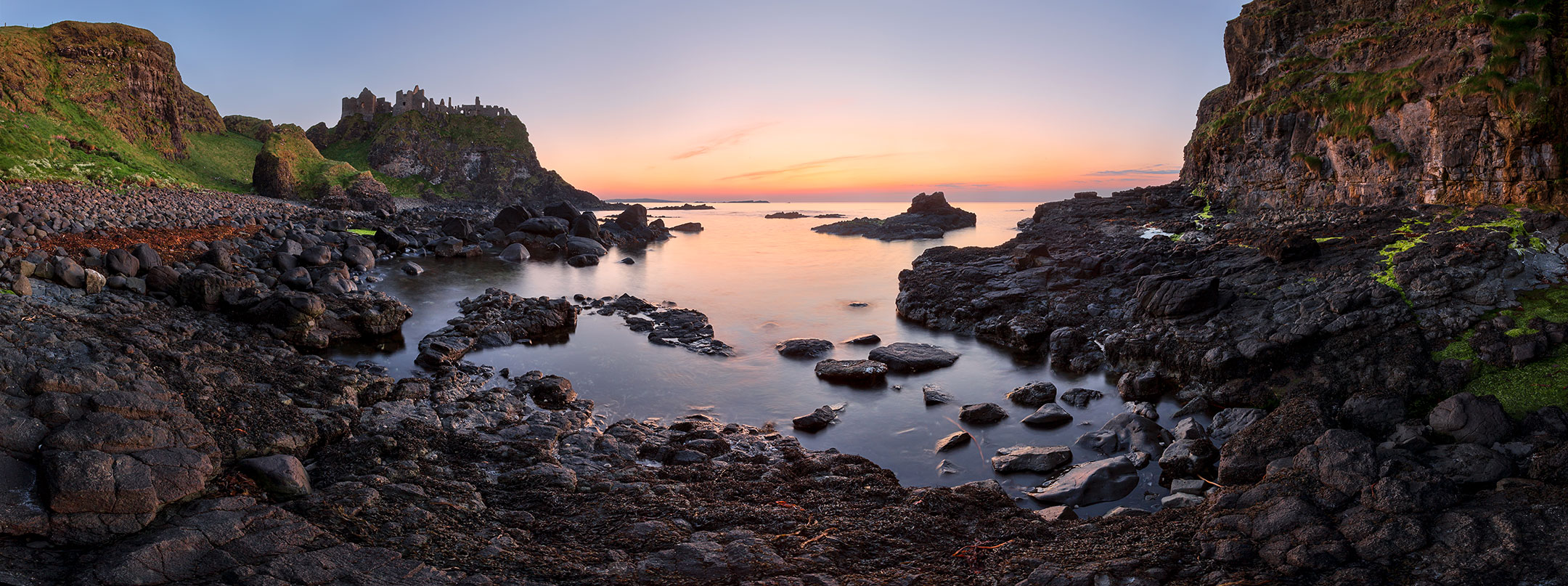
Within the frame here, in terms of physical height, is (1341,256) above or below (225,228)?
below

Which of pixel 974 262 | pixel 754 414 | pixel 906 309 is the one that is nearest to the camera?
pixel 754 414

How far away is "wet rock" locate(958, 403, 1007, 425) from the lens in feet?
38.0

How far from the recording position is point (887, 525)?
22.4 feet

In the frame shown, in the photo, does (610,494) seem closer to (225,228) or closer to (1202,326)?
(1202,326)

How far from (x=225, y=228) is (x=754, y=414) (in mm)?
28654

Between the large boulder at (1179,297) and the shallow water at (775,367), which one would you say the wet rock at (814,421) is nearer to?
the shallow water at (775,367)

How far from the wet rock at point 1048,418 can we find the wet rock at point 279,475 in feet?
34.7

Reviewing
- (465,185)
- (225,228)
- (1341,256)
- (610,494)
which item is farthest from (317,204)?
(1341,256)

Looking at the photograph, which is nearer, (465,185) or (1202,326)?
(1202,326)

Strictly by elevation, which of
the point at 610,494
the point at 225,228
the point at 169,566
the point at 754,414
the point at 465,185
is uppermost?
the point at 465,185

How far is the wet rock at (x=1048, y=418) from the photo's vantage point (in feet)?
37.3

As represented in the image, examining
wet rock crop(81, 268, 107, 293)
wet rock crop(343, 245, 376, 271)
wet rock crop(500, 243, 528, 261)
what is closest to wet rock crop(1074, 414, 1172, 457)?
wet rock crop(81, 268, 107, 293)

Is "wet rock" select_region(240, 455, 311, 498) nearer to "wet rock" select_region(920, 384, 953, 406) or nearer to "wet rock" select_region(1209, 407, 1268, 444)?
"wet rock" select_region(920, 384, 953, 406)

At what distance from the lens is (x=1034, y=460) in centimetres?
945
